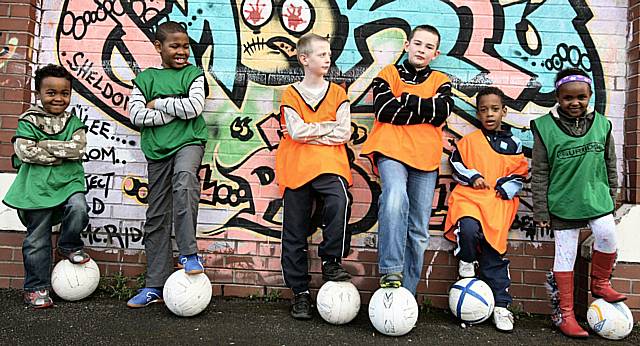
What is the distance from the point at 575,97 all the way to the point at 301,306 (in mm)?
2562

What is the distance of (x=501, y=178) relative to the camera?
4.39 m

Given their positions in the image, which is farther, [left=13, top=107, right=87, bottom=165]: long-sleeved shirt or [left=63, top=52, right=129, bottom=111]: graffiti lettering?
[left=63, top=52, right=129, bottom=111]: graffiti lettering

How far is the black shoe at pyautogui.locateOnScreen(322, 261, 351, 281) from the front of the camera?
4.15 metres

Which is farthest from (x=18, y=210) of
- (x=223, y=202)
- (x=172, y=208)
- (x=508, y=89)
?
(x=508, y=89)

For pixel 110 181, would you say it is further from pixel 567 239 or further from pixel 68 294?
pixel 567 239

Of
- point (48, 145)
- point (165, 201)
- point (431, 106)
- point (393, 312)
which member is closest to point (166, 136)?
point (165, 201)

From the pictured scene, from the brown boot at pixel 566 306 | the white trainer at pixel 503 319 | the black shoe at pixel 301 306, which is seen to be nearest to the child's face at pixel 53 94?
the black shoe at pixel 301 306

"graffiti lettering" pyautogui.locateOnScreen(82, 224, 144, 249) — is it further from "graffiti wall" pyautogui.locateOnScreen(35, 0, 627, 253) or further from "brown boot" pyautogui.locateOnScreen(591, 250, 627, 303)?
"brown boot" pyautogui.locateOnScreen(591, 250, 627, 303)

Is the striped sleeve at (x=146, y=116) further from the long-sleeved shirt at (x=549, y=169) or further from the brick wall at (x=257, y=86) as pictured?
the long-sleeved shirt at (x=549, y=169)

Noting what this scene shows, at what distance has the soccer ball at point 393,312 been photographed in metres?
3.85

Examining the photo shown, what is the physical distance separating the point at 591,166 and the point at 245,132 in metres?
2.70

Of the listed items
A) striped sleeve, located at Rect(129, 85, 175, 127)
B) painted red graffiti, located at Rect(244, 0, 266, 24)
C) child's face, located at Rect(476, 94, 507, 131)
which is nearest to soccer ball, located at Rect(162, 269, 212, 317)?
striped sleeve, located at Rect(129, 85, 175, 127)

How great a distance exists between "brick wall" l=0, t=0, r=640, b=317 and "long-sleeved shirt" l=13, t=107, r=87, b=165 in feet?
1.30

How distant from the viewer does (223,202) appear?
15.7 ft
